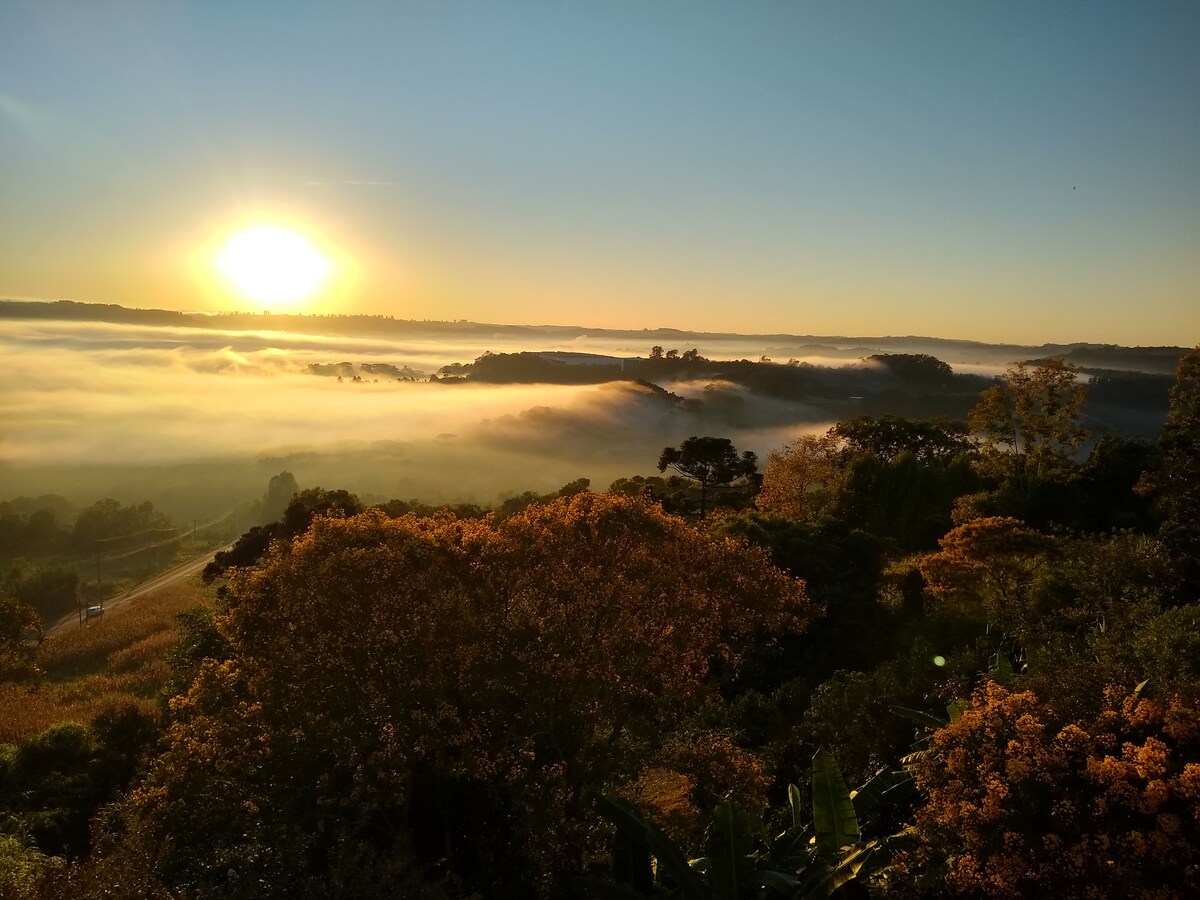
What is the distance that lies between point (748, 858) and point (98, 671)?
52.0 m

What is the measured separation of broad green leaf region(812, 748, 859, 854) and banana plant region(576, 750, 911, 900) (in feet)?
0.05

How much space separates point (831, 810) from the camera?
12352mm

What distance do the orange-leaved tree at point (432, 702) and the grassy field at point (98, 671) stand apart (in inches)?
685

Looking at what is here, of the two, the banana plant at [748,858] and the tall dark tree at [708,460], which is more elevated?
the tall dark tree at [708,460]

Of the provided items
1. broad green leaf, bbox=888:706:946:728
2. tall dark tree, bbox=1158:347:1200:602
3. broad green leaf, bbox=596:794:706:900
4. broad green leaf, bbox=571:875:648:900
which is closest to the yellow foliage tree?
tall dark tree, bbox=1158:347:1200:602

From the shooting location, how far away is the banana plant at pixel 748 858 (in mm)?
11172

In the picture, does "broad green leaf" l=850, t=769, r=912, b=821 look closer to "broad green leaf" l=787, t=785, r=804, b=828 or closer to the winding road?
"broad green leaf" l=787, t=785, r=804, b=828

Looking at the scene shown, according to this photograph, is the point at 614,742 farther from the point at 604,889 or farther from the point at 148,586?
the point at 148,586

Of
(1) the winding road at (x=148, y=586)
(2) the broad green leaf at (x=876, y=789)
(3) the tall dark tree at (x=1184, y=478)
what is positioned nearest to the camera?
(2) the broad green leaf at (x=876, y=789)

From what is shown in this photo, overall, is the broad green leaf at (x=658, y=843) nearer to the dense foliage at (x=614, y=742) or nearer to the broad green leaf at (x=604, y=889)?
the dense foliage at (x=614, y=742)

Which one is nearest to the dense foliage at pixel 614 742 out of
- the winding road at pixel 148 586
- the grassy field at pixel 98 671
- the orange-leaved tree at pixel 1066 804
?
the orange-leaved tree at pixel 1066 804

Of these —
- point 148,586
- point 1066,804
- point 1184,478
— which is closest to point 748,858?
point 1066,804

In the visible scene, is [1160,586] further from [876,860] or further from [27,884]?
[27,884]

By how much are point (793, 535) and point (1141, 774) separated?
2474 cm
